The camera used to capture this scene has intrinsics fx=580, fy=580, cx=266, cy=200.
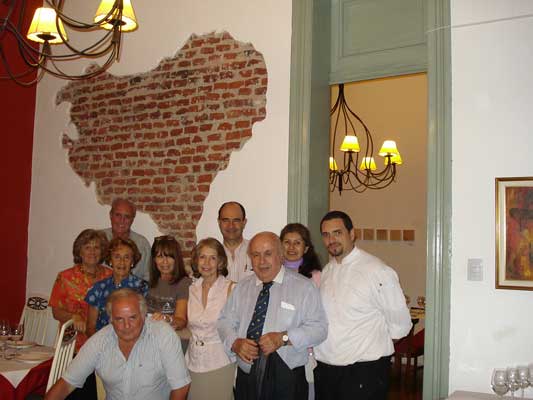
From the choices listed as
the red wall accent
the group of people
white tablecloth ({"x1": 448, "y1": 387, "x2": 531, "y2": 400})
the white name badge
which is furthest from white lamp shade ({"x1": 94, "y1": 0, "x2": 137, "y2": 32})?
the red wall accent

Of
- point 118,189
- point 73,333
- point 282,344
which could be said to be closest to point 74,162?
point 118,189

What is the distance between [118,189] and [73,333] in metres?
2.02

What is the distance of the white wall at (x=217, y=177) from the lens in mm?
4555

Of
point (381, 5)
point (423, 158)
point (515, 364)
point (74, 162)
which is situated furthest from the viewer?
point (423, 158)

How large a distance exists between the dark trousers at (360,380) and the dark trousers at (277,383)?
0.22m

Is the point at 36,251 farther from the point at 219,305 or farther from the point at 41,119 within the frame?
the point at 219,305

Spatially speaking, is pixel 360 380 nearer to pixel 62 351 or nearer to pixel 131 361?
pixel 131 361

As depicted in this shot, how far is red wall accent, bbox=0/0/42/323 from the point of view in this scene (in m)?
5.94

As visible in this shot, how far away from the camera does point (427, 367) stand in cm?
374

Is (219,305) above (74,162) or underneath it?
underneath

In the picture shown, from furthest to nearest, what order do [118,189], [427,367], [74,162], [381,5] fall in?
[74,162] < [118,189] < [381,5] < [427,367]

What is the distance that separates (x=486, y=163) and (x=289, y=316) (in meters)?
1.61

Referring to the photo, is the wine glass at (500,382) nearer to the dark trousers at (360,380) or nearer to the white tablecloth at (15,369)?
the dark trousers at (360,380)

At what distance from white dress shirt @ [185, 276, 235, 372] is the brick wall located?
1.41 m
